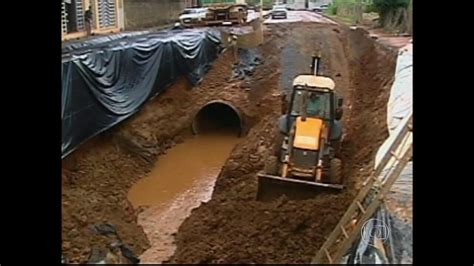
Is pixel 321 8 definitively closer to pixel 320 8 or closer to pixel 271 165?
pixel 320 8

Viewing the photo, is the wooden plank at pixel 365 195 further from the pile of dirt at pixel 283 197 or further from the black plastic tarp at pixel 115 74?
the black plastic tarp at pixel 115 74

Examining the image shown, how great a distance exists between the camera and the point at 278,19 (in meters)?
2.12

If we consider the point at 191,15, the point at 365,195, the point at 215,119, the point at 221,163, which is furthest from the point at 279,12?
the point at 215,119

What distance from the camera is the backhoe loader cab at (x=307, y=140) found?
2.68 m

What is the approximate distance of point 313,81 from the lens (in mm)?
2482

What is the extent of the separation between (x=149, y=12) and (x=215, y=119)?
166 cm

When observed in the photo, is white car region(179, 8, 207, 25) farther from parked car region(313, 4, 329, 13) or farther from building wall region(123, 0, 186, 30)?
parked car region(313, 4, 329, 13)

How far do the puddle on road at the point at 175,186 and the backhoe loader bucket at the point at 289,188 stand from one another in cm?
28

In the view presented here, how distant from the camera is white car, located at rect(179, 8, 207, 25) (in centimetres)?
224

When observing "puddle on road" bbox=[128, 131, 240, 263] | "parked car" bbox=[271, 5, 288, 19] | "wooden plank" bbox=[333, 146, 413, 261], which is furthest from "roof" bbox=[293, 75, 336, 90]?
"wooden plank" bbox=[333, 146, 413, 261]
